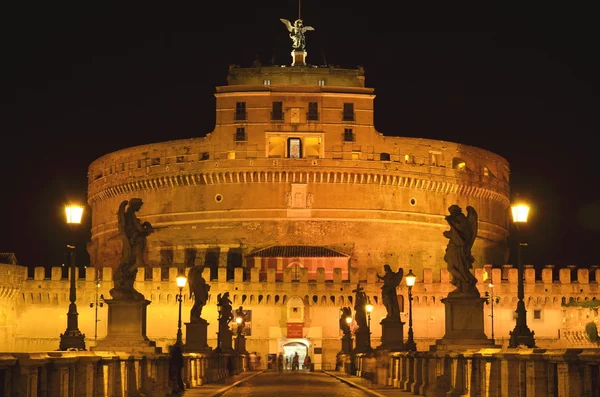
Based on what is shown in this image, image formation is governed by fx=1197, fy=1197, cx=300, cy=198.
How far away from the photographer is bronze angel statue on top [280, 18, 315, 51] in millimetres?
92250

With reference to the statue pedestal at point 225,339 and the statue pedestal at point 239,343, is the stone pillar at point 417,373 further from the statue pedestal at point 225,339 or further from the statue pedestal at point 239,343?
the statue pedestal at point 239,343

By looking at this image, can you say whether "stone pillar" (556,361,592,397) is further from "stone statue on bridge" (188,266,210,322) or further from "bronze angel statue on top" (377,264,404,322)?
"bronze angel statue on top" (377,264,404,322)

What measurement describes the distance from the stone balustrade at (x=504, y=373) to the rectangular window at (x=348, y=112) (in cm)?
5674

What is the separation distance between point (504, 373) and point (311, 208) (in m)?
67.6

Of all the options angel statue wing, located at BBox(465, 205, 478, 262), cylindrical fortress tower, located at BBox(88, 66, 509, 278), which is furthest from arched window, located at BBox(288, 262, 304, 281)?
angel statue wing, located at BBox(465, 205, 478, 262)

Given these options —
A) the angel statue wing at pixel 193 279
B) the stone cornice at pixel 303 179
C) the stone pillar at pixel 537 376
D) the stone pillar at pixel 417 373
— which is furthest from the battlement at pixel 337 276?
the stone pillar at pixel 537 376

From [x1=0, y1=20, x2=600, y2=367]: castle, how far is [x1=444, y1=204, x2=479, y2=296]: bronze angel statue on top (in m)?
51.0

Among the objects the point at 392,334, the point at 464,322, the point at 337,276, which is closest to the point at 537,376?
the point at 464,322

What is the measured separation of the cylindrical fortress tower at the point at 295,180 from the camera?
84750 mm

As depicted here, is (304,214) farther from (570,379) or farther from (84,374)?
(570,379)

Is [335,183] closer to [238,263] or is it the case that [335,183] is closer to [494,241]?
[238,263]

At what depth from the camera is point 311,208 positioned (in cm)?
8494

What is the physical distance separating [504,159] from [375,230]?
53.2 feet

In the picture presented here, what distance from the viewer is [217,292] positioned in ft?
246
